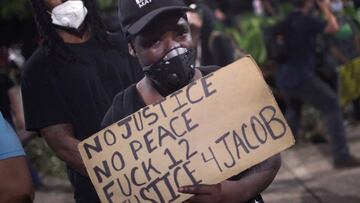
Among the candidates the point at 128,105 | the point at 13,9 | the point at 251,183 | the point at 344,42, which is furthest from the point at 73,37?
the point at 13,9

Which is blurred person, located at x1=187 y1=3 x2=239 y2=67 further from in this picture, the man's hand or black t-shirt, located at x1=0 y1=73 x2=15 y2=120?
the man's hand

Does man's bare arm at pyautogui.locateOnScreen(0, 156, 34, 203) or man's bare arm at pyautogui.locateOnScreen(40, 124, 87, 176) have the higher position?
man's bare arm at pyautogui.locateOnScreen(0, 156, 34, 203)

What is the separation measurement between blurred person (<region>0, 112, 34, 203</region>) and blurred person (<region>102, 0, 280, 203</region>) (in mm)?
426

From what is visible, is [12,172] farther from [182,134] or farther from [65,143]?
[65,143]

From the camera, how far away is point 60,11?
2.84 metres

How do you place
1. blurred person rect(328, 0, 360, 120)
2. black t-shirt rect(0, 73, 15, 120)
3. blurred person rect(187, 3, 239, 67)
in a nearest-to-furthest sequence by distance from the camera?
blurred person rect(187, 3, 239, 67)
black t-shirt rect(0, 73, 15, 120)
blurred person rect(328, 0, 360, 120)

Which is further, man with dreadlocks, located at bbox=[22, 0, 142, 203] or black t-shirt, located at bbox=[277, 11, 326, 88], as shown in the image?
black t-shirt, located at bbox=[277, 11, 326, 88]

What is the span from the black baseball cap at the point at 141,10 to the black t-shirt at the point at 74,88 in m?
0.42

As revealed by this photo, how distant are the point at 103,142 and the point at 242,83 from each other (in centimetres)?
52

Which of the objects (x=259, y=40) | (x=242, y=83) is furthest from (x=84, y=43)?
(x=259, y=40)

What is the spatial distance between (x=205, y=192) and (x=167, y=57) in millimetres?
475

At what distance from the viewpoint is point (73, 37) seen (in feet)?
9.43

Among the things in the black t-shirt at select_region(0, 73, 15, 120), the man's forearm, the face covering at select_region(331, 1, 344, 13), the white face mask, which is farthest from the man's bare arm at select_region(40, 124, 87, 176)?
the face covering at select_region(331, 1, 344, 13)

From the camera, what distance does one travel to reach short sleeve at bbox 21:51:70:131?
277cm
